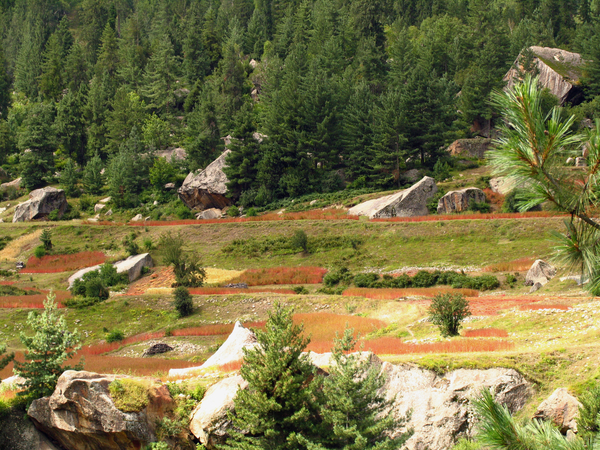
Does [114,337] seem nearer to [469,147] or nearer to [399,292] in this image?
[399,292]

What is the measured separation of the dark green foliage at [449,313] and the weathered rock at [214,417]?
35.4ft

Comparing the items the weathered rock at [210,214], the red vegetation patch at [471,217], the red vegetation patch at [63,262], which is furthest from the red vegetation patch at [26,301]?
the red vegetation patch at [471,217]

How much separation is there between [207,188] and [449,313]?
54559mm

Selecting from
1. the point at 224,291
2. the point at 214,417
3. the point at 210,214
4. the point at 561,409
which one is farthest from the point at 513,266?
the point at 210,214

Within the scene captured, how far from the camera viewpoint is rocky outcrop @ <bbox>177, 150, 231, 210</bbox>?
72000 millimetres

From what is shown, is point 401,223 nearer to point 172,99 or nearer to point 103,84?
point 172,99

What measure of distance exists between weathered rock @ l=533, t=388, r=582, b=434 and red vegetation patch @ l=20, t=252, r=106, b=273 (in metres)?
46.2

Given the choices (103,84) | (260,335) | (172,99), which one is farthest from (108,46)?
(260,335)

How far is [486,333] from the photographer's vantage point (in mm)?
21062

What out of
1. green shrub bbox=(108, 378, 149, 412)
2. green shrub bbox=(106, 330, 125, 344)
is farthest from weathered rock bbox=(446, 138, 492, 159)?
green shrub bbox=(108, 378, 149, 412)

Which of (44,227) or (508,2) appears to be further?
(508,2)

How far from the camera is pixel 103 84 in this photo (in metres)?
103

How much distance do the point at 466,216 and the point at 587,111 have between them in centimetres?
3622

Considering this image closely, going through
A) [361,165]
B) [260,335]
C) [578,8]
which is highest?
[578,8]
